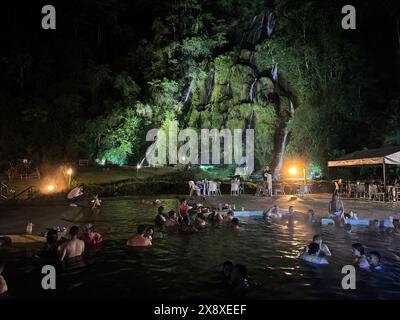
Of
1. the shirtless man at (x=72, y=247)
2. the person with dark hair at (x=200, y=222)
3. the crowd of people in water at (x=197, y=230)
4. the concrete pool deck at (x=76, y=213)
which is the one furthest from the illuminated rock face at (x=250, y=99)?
the shirtless man at (x=72, y=247)

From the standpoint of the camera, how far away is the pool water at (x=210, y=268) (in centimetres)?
753

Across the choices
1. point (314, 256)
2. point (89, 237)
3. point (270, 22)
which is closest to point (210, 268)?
point (314, 256)

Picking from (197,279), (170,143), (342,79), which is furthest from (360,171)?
(197,279)

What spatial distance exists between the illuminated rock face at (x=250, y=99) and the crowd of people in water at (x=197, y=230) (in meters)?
19.8

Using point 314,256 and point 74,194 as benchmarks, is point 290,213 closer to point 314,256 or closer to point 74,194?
point 314,256

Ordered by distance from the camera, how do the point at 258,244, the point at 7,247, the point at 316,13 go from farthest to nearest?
the point at 316,13 < the point at 258,244 < the point at 7,247

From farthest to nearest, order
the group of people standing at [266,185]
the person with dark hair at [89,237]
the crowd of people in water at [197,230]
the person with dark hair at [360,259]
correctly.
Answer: the group of people standing at [266,185]
the person with dark hair at [89,237]
the person with dark hair at [360,259]
the crowd of people in water at [197,230]

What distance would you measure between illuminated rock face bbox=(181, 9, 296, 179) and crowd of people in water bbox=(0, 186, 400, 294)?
Result: 19782mm

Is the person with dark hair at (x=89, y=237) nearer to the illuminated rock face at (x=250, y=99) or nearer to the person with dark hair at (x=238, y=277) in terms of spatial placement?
the person with dark hair at (x=238, y=277)

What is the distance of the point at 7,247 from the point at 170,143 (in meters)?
26.8

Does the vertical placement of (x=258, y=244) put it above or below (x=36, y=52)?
below

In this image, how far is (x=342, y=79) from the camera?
30.0 metres

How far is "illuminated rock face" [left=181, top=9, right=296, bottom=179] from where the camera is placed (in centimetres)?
3591
